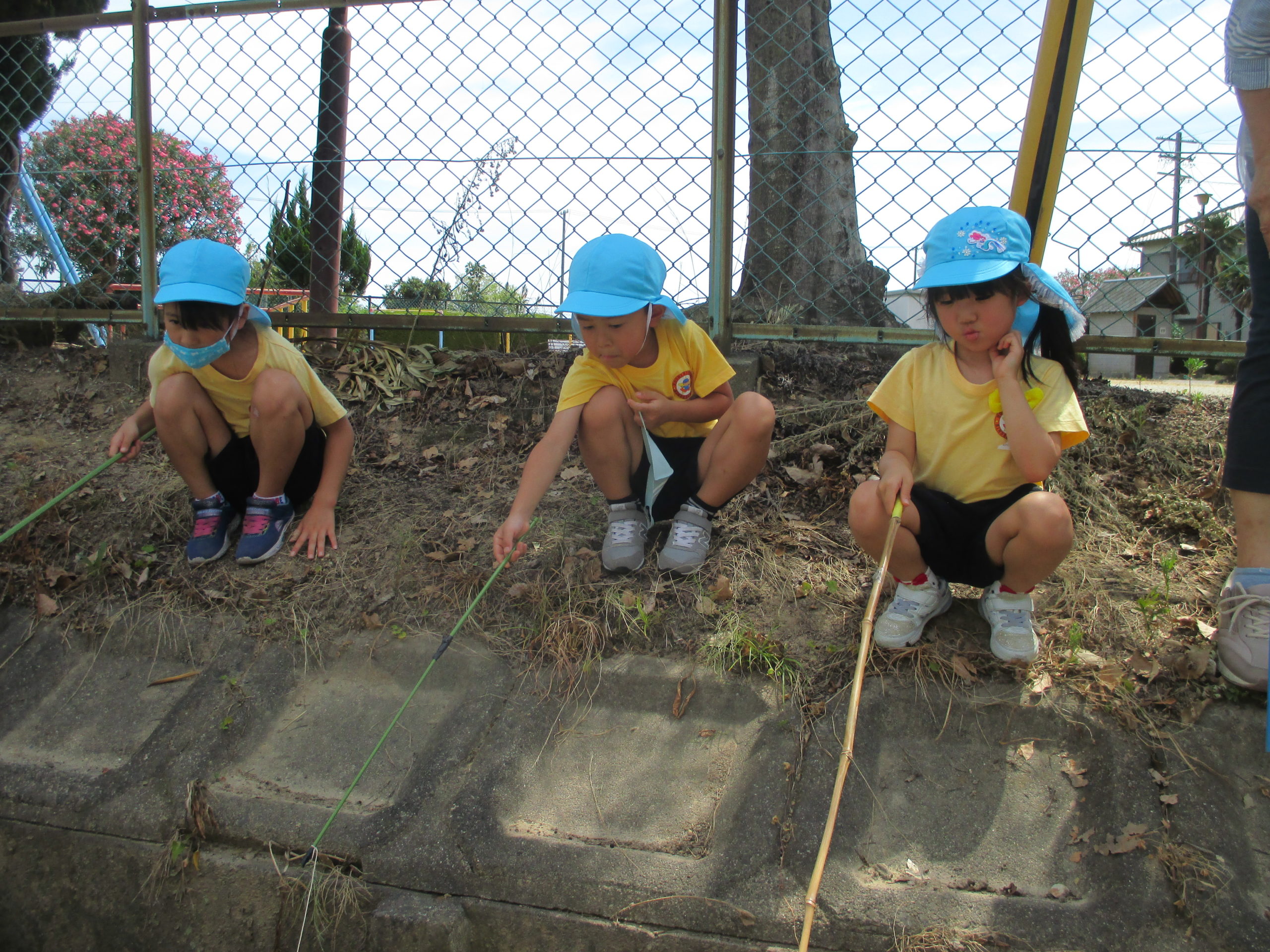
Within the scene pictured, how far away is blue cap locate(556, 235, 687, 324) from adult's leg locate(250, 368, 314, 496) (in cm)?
102

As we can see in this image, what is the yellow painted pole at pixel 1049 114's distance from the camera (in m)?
2.45

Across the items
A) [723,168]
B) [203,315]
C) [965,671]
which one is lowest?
[965,671]

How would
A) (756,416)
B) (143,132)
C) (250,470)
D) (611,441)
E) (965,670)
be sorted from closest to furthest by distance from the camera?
1. (965,670)
2. (756,416)
3. (611,441)
4. (250,470)
5. (143,132)

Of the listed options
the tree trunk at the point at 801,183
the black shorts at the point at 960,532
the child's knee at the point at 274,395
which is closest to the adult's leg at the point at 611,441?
the black shorts at the point at 960,532

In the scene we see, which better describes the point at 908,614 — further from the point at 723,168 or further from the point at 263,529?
the point at 263,529

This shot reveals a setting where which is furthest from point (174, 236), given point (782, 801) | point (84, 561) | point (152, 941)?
point (782, 801)

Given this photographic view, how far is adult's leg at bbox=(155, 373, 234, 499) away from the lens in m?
2.72

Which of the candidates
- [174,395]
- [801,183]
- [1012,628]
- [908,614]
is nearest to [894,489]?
[908,614]

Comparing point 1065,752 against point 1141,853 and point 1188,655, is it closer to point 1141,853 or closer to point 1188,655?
point 1141,853

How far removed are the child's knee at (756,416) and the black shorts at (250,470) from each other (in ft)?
4.92

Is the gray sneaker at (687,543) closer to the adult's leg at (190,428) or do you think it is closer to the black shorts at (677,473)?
the black shorts at (677,473)

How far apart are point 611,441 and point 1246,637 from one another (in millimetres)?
1661

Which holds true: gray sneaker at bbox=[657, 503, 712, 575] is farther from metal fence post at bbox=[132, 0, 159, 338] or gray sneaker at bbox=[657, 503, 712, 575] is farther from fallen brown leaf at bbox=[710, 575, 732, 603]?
metal fence post at bbox=[132, 0, 159, 338]

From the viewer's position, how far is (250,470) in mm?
2924
